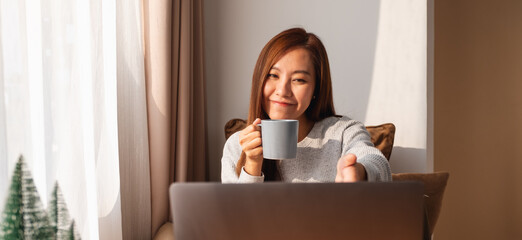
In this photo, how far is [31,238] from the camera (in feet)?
4.23

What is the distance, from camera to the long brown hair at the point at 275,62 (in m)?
1.28

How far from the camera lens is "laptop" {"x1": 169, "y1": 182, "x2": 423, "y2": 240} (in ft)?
1.99

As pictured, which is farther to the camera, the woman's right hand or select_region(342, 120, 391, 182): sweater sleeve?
the woman's right hand

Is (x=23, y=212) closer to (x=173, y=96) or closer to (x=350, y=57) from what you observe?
(x=173, y=96)

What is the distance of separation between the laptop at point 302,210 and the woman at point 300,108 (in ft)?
1.92

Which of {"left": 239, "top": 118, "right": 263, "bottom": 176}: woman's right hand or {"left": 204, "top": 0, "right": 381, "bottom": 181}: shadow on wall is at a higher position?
{"left": 204, "top": 0, "right": 381, "bottom": 181}: shadow on wall

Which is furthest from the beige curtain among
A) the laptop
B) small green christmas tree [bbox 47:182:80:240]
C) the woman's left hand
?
the laptop

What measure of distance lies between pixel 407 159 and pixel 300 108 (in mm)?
917

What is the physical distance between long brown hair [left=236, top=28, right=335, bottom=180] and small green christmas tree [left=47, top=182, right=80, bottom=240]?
555 mm

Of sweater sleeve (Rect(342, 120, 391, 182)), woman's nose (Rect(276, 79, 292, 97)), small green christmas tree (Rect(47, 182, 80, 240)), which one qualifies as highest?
woman's nose (Rect(276, 79, 292, 97))

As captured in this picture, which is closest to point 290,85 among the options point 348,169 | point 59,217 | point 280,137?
point 280,137

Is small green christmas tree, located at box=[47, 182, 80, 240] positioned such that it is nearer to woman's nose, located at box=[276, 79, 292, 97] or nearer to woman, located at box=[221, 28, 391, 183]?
woman, located at box=[221, 28, 391, 183]

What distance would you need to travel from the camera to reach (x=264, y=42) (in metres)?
2.21

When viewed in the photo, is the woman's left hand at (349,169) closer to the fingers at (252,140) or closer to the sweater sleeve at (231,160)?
the fingers at (252,140)
